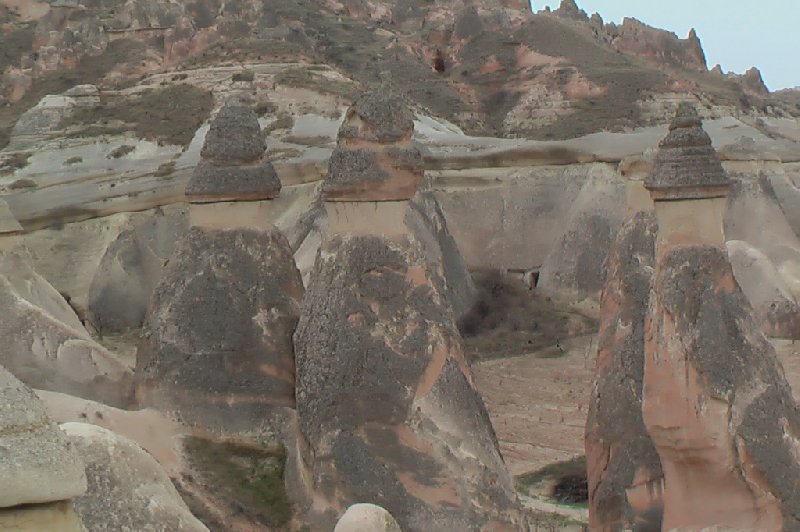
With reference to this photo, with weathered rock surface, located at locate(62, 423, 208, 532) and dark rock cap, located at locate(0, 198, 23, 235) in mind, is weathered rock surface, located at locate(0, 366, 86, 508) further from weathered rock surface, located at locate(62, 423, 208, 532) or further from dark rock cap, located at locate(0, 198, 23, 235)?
dark rock cap, located at locate(0, 198, 23, 235)

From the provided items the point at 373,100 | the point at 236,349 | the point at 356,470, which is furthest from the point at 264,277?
the point at 356,470

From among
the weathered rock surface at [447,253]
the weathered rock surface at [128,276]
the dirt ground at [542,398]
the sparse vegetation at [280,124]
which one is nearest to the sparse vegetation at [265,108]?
the sparse vegetation at [280,124]

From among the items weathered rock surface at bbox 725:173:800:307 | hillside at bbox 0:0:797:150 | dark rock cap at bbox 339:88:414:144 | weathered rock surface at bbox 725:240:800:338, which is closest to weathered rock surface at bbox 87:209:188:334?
hillside at bbox 0:0:797:150

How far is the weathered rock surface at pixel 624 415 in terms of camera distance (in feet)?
23.2

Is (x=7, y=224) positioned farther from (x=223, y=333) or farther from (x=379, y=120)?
(x=379, y=120)

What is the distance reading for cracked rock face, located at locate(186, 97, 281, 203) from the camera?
8.20m

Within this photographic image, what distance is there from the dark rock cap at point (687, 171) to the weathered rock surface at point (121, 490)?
3652 millimetres

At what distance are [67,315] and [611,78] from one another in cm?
2375

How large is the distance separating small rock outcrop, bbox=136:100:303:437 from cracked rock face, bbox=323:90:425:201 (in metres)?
1.47

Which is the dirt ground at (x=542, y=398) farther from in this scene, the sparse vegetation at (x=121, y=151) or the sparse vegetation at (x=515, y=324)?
the sparse vegetation at (x=121, y=151)

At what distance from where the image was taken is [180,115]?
24672mm

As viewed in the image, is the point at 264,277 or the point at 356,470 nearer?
the point at 356,470

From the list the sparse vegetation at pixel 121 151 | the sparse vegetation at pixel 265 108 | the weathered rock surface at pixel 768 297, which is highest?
the weathered rock surface at pixel 768 297

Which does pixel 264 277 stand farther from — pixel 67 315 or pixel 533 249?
pixel 533 249
